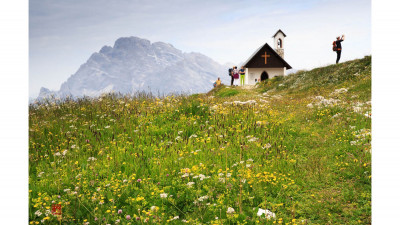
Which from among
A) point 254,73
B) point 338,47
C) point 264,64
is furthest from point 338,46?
point 254,73

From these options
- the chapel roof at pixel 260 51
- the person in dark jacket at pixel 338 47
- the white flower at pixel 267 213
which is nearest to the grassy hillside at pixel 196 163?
the white flower at pixel 267 213

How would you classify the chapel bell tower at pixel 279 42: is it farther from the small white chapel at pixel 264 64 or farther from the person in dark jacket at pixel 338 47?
the person in dark jacket at pixel 338 47

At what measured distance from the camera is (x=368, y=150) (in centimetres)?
622

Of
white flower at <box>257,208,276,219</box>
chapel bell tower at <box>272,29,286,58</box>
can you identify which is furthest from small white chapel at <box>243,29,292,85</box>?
white flower at <box>257,208,276,219</box>

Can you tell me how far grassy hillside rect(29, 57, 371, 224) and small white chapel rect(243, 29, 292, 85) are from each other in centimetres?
2514

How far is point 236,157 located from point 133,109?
493cm

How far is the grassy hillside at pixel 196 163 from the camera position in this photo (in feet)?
14.7

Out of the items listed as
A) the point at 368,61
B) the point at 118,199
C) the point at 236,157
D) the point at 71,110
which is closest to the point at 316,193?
the point at 236,157

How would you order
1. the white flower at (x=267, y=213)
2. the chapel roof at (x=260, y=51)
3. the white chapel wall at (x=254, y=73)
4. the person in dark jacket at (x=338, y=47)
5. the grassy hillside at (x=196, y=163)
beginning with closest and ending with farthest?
the white flower at (x=267, y=213), the grassy hillside at (x=196, y=163), the person in dark jacket at (x=338, y=47), the chapel roof at (x=260, y=51), the white chapel wall at (x=254, y=73)

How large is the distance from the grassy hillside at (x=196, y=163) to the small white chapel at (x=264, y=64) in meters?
25.1

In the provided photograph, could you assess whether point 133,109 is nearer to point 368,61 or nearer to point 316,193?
point 316,193

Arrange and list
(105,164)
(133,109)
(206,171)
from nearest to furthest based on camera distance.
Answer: (206,171)
(105,164)
(133,109)

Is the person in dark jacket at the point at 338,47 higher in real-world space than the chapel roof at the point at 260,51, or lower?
lower

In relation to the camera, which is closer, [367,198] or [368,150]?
[367,198]
